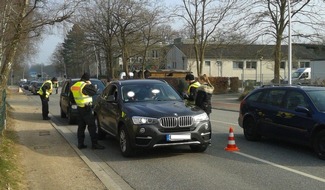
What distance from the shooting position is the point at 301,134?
908 cm

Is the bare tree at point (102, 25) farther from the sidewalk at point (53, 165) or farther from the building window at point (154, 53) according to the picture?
the sidewalk at point (53, 165)

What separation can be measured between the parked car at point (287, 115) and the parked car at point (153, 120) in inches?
71.6

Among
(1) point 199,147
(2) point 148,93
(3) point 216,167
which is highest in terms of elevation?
(2) point 148,93

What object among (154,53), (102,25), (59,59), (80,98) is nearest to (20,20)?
(80,98)

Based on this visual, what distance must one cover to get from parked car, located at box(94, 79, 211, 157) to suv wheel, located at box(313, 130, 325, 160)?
7.01 ft

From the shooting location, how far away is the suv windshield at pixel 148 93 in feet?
32.5

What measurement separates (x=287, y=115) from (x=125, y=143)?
3593 mm

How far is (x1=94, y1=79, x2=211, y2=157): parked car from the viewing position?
28.2ft

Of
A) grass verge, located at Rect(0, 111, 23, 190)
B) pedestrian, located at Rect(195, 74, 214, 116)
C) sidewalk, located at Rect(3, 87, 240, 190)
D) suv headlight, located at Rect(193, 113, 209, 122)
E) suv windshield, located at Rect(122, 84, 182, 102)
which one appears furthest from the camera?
pedestrian, located at Rect(195, 74, 214, 116)

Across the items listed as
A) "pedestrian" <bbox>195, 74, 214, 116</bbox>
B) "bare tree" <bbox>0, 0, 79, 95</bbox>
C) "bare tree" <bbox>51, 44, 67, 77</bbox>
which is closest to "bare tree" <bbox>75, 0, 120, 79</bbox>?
"bare tree" <bbox>0, 0, 79, 95</bbox>

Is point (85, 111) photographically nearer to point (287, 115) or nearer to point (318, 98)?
point (287, 115)

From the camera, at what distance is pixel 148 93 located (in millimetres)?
10070

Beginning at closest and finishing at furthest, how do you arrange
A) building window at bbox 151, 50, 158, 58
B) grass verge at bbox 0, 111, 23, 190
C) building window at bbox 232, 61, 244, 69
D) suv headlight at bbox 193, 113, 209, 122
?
1. grass verge at bbox 0, 111, 23, 190
2. suv headlight at bbox 193, 113, 209, 122
3. building window at bbox 151, 50, 158, 58
4. building window at bbox 232, 61, 244, 69

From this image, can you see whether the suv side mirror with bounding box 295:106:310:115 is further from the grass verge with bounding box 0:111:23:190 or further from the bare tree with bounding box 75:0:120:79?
the bare tree with bounding box 75:0:120:79
